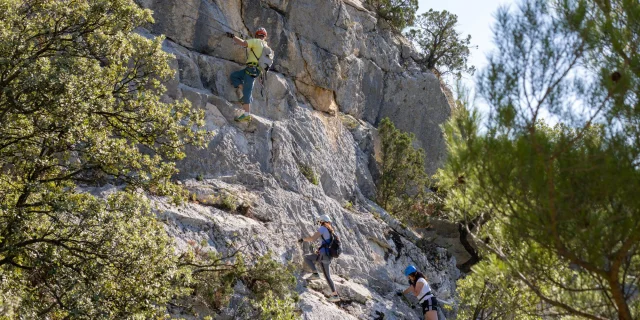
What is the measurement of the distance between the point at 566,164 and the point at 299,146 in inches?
439

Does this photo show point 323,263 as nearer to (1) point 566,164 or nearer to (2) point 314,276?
(2) point 314,276

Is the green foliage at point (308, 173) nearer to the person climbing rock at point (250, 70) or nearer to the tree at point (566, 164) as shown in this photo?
the person climbing rock at point (250, 70)

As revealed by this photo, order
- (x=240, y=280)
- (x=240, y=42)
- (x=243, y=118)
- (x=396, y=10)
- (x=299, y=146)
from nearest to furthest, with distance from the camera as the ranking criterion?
(x=240, y=280) → (x=243, y=118) → (x=240, y=42) → (x=299, y=146) → (x=396, y=10)

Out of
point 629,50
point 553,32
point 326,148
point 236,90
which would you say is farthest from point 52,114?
point 326,148

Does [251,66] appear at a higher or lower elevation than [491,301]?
higher

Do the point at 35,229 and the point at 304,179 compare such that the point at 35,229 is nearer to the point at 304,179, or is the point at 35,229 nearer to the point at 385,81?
the point at 304,179

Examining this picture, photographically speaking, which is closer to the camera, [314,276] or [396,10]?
[314,276]

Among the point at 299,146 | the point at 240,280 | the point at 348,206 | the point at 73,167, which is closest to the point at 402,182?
the point at 348,206

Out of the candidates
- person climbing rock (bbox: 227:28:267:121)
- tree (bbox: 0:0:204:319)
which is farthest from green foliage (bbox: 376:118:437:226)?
tree (bbox: 0:0:204:319)

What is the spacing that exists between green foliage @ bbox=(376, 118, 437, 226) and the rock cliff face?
1.57 ft

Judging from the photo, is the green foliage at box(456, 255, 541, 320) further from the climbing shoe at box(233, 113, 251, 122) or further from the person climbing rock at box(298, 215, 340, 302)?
the climbing shoe at box(233, 113, 251, 122)

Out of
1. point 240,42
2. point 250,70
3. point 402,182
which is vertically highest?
point 240,42

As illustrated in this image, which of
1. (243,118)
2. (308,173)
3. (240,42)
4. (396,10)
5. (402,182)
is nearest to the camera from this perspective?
(243,118)

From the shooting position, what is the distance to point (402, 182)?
67.5ft
